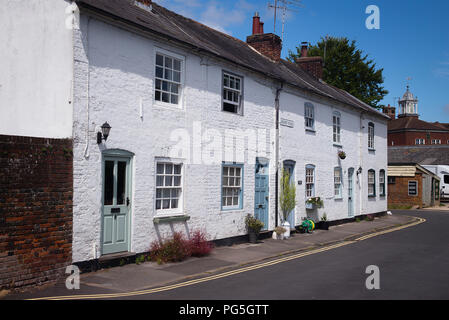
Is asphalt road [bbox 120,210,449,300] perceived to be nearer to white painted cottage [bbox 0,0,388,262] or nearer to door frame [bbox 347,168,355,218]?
white painted cottage [bbox 0,0,388,262]

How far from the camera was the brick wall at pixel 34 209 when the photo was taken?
313 inches

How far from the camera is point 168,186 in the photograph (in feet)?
38.9

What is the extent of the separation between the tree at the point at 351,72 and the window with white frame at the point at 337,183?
73.1 feet

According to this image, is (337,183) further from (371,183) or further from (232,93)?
(232,93)

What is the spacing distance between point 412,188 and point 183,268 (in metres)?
28.8

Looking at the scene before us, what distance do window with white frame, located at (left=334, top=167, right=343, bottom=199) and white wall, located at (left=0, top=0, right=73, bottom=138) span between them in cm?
1519

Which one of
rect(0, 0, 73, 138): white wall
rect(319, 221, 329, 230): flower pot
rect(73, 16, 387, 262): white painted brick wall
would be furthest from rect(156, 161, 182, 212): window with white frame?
rect(319, 221, 329, 230): flower pot

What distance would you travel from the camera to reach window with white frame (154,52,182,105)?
11734 mm

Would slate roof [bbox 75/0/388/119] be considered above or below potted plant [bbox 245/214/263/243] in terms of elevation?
above

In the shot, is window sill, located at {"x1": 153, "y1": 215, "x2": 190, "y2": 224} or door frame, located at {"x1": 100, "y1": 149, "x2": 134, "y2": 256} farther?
window sill, located at {"x1": 153, "y1": 215, "x2": 190, "y2": 224}

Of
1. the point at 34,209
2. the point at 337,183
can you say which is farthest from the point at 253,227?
the point at 337,183
